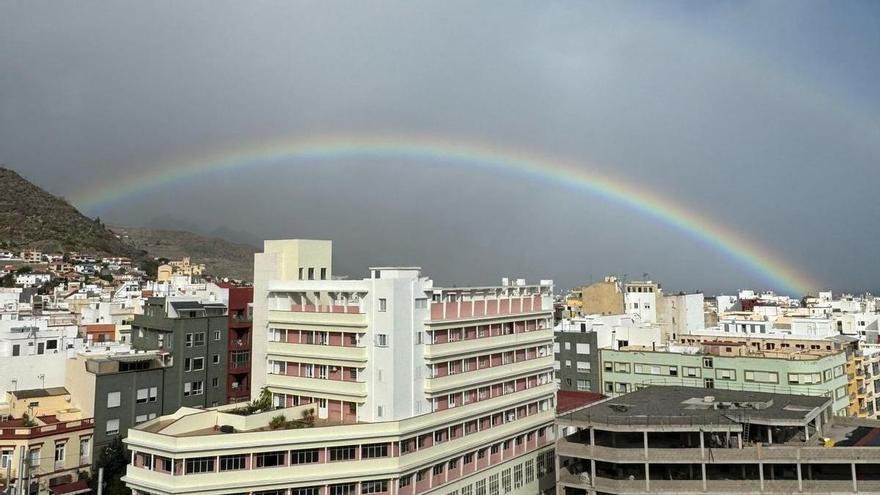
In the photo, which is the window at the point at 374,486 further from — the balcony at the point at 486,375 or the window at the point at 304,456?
the balcony at the point at 486,375

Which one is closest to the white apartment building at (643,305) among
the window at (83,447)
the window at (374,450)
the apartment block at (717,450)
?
the apartment block at (717,450)

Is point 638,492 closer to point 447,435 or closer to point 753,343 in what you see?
point 447,435

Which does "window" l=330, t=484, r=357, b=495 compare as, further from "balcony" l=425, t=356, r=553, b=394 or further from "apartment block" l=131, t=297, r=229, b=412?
"apartment block" l=131, t=297, r=229, b=412

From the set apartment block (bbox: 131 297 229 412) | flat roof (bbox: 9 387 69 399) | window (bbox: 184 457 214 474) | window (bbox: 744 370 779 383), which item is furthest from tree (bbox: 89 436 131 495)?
window (bbox: 744 370 779 383)

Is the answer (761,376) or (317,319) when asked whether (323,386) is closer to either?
(317,319)

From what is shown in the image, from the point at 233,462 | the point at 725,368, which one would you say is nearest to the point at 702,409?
the point at 725,368
